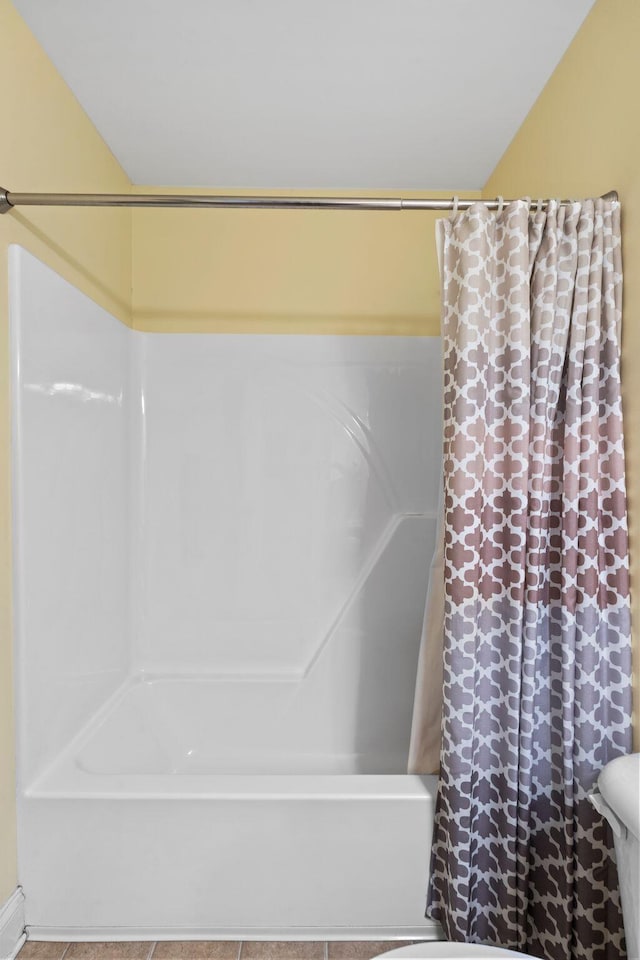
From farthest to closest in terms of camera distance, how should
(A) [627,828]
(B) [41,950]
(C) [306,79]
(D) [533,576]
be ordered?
(C) [306,79]
(B) [41,950]
(D) [533,576]
(A) [627,828]

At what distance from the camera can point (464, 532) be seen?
1686mm

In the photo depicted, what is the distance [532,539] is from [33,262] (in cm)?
157

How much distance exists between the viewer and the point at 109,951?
1782 millimetres

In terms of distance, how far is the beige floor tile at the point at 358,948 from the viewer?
177 cm

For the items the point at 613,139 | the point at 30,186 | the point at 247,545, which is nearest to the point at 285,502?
the point at 247,545

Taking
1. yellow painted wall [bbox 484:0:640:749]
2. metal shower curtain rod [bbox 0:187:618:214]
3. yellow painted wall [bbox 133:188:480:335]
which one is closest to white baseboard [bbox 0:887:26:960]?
yellow painted wall [bbox 484:0:640:749]

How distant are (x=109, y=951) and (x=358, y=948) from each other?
69cm

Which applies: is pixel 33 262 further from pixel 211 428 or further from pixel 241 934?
pixel 241 934

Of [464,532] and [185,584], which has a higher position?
[464,532]

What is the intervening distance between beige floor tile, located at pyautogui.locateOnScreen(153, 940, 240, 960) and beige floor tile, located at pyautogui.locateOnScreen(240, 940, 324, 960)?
0.04 meters

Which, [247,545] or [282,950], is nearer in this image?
[282,950]

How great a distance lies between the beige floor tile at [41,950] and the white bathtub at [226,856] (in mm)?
26

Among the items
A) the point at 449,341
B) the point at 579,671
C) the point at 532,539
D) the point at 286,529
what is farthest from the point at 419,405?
the point at 579,671

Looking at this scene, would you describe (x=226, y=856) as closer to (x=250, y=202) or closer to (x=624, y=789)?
(x=624, y=789)
